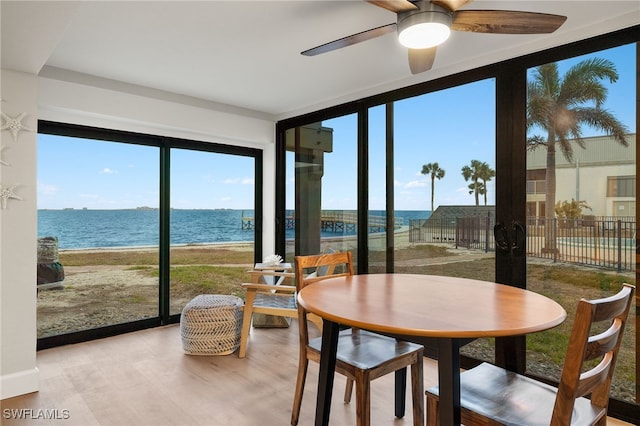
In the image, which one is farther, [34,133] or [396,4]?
[34,133]

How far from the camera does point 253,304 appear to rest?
3.34 metres

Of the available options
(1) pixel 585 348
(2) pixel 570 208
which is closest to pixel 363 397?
(1) pixel 585 348

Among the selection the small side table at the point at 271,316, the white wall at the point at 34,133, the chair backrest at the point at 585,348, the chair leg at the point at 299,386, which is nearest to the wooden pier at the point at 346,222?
the small side table at the point at 271,316

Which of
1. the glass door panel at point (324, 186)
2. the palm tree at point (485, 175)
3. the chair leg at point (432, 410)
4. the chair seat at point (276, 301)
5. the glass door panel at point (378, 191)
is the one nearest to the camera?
the chair leg at point (432, 410)

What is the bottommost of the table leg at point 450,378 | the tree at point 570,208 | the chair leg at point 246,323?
the chair leg at point 246,323

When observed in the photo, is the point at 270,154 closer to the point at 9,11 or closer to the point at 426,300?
the point at 9,11

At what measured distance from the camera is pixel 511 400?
1.48 meters

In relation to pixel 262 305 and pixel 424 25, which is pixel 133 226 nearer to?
pixel 262 305

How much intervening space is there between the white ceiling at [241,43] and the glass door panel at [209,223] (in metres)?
0.93

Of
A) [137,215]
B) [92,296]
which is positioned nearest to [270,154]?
[137,215]

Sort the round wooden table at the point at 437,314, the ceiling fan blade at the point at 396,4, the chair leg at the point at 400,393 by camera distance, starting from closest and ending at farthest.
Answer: the round wooden table at the point at 437,314
the ceiling fan blade at the point at 396,4
the chair leg at the point at 400,393

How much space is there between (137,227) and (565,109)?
3912 mm

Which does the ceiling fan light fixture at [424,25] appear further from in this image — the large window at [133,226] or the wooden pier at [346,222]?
the large window at [133,226]

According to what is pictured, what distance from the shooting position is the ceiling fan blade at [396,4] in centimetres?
167
